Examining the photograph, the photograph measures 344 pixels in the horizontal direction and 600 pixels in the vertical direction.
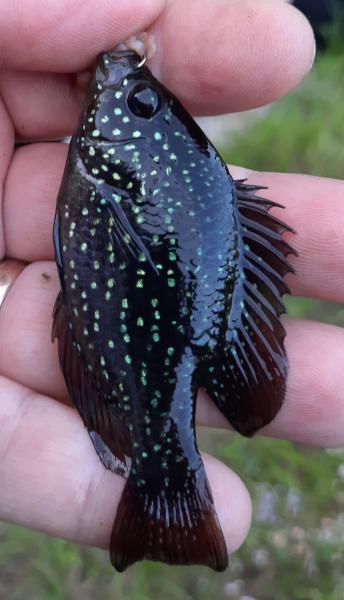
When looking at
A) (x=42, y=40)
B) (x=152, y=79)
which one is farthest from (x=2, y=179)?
(x=152, y=79)

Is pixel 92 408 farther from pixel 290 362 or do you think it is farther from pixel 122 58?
pixel 122 58

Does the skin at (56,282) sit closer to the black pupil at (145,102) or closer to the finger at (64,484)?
the finger at (64,484)

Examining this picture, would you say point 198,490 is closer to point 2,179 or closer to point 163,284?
point 163,284

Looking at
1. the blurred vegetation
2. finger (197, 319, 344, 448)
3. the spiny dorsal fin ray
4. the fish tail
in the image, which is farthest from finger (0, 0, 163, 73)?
the blurred vegetation

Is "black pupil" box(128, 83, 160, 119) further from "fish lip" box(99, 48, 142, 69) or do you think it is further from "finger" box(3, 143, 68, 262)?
"finger" box(3, 143, 68, 262)

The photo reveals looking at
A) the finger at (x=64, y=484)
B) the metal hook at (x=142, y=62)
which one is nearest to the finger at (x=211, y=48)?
the metal hook at (x=142, y=62)

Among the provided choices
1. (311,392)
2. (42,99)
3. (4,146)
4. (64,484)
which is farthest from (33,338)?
(311,392)

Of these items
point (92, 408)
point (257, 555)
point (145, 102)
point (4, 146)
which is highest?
point (145, 102)
